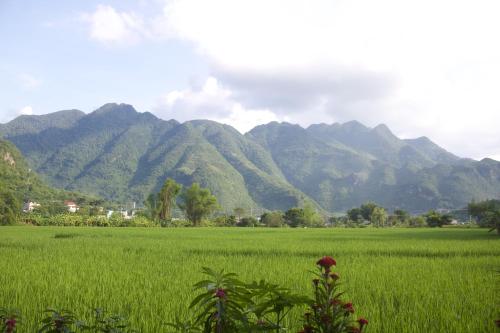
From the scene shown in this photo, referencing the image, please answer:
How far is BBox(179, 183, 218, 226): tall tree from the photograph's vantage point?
59469 millimetres

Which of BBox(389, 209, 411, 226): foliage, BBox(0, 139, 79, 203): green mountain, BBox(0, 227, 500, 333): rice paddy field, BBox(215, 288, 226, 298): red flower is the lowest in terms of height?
BBox(389, 209, 411, 226): foliage

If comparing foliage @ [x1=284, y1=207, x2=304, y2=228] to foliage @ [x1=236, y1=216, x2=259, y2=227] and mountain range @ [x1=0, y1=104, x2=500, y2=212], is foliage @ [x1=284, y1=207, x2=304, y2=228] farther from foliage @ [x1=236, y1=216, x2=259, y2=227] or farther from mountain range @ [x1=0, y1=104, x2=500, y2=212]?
mountain range @ [x1=0, y1=104, x2=500, y2=212]

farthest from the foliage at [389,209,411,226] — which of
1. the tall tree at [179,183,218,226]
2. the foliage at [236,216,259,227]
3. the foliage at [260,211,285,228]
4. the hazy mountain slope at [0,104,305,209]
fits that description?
the hazy mountain slope at [0,104,305,209]

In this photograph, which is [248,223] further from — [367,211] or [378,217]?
[367,211]

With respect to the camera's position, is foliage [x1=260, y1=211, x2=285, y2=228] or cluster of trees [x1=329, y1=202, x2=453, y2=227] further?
cluster of trees [x1=329, y1=202, x2=453, y2=227]

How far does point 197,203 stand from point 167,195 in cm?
508

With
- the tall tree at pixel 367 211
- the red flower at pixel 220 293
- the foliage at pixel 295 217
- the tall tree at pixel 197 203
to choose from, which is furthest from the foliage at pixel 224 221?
the red flower at pixel 220 293

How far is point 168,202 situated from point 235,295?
58162 mm

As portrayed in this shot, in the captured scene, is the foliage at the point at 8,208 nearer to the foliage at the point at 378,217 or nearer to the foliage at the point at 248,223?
the foliage at the point at 248,223

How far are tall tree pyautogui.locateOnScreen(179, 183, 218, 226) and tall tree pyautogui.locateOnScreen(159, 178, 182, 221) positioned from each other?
8.05ft

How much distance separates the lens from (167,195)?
2261 inches

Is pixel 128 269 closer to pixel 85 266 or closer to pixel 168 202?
pixel 85 266

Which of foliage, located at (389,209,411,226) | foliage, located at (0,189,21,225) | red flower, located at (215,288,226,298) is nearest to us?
red flower, located at (215,288,226,298)

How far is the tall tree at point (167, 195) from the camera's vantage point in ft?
187
